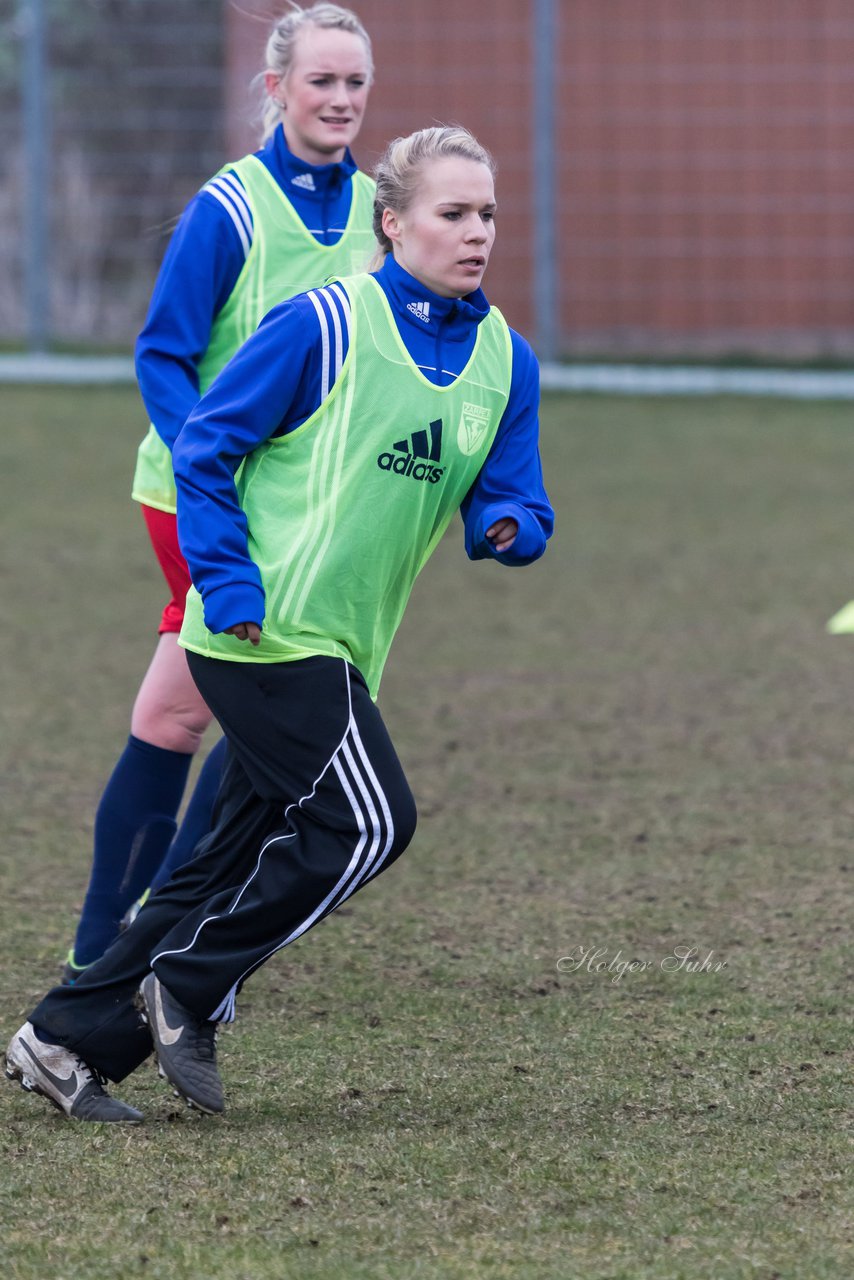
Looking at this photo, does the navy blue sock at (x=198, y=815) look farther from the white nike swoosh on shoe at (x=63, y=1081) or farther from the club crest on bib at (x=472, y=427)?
the club crest on bib at (x=472, y=427)

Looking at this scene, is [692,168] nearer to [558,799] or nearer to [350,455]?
[558,799]

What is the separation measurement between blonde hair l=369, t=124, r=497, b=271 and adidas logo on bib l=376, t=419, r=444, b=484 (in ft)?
0.56

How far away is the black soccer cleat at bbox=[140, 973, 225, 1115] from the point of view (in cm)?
292

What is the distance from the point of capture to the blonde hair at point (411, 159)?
2945mm

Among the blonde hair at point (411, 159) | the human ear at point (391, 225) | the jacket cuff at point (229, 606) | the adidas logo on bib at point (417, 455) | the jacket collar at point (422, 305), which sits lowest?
the jacket cuff at point (229, 606)

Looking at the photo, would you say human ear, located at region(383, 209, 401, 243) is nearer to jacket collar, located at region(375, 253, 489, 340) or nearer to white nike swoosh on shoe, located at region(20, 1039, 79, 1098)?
jacket collar, located at region(375, 253, 489, 340)

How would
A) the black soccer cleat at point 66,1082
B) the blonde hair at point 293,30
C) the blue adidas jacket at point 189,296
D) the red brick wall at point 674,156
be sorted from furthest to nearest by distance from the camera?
1. the red brick wall at point 674,156
2. the blonde hair at point 293,30
3. the blue adidas jacket at point 189,296
4. the black soccer cleat at point 66,1082

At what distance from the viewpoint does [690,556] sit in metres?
8.13

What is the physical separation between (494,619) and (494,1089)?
13.4 ft

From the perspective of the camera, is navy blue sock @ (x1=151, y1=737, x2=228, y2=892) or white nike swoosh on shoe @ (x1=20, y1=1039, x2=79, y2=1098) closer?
white nike swoosh on shoe @ (x1=20, y1=1039, x2=79, y2=1098)

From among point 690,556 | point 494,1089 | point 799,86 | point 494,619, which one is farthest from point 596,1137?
point 799,86

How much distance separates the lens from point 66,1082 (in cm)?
299

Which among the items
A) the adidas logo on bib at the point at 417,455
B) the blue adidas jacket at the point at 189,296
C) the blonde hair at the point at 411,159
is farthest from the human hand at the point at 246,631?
the blue adidas jacket at the point at 189,296

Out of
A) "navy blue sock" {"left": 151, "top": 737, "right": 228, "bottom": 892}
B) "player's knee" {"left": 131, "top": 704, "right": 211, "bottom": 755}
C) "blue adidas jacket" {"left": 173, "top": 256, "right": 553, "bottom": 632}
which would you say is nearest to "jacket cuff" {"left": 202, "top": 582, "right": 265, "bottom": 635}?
"blue adidas jacket" {"left": 173, "top": 256, "right": 553, "bottom": 632}
